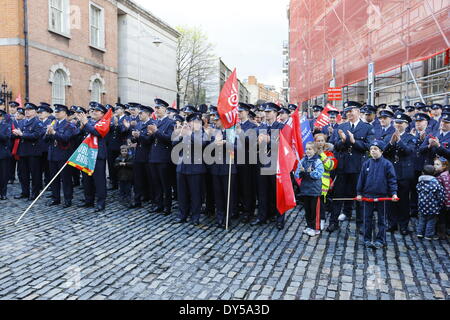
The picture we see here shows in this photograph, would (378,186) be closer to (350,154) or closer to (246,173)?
(350,154)

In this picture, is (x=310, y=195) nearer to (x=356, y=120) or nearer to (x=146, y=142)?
(x=356, y=120)

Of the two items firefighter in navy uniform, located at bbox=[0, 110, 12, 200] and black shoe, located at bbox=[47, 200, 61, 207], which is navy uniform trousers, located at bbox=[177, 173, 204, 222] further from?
firefighter in navy uniform, located at bbox=[0, 110, 12, 200]

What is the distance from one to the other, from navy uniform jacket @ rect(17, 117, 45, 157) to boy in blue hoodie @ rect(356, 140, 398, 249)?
7.27 metres

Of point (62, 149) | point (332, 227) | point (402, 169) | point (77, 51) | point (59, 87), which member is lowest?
point (332, 227)

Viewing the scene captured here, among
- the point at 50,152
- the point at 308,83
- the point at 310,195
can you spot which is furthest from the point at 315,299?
the point at 308,83

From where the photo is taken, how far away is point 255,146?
7.45m

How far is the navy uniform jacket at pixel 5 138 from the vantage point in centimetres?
920

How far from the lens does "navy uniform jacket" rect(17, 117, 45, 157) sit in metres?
9.08

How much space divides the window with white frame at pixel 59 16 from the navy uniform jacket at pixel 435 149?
1722cm

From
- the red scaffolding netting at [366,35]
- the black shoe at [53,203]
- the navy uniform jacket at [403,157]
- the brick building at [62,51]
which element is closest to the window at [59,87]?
the brick building at [62,51]

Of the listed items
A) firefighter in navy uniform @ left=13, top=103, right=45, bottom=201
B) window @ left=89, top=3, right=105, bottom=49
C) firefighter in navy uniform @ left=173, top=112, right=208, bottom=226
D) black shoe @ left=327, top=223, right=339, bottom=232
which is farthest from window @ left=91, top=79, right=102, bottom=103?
black shoe @ left=327, top=223, right=339, bottom=232

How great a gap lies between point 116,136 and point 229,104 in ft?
14.5

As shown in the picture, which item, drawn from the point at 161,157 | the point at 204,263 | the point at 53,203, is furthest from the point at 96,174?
the point at 204,263

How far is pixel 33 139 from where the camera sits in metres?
9.02
